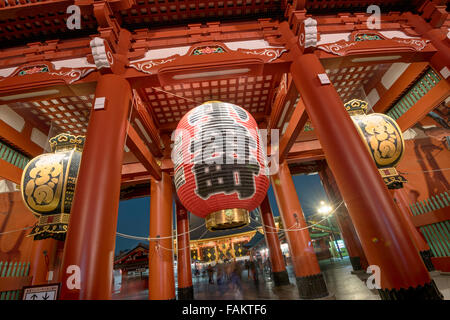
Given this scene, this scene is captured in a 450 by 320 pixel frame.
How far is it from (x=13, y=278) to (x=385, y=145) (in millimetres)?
8262

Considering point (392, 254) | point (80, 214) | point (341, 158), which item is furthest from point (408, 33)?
point (80, 214)

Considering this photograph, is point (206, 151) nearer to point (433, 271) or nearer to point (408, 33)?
point (408, 33)

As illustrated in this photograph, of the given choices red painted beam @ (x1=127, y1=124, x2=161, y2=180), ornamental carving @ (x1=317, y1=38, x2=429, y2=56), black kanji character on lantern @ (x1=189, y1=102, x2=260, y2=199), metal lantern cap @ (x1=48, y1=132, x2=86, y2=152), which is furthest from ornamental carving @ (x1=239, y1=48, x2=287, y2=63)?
metal lantern cap @ (x1=48, y1=132, x2=86, y2=152)

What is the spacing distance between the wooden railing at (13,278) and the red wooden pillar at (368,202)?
6.94 m

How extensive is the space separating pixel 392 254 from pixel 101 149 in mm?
3682

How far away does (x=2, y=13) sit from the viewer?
11.7ft

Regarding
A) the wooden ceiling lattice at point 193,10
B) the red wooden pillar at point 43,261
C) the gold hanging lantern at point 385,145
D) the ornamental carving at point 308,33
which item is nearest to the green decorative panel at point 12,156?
the red wooden pillar at point 43,261

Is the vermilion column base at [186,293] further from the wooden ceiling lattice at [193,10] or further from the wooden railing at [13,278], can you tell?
the wooden ceiling lattice at [193,10]

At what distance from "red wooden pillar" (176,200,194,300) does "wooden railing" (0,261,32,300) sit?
4.08 m

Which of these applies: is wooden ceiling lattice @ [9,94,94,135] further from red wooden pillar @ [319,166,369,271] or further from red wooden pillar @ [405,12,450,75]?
red wooden pillar @ [319,166,369,271]

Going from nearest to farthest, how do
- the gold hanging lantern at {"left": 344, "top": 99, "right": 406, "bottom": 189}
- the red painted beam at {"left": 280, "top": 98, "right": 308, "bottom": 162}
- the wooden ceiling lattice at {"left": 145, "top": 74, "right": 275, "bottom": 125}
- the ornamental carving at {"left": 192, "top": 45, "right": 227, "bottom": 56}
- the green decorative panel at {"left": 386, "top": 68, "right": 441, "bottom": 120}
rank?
the gold hanging lantern at {"left": 344, "top": 99, "right": 406, "bottom": 189}, the ornamental carving at {"left": 192, "top": 45, "right": 227, "bottom": 56}, the red painted beam at {"left": 280, "top": 98, "right": 308, "bottom": 162}, the green decorative panel at {"left": 386, "top": 68, "right": 441, "bottom": 120}, the wooden ceiling lattice at {"left": 145, "top": 74, "right": 275, "bottom": 125}

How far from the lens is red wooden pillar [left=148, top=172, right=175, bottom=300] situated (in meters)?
4.84

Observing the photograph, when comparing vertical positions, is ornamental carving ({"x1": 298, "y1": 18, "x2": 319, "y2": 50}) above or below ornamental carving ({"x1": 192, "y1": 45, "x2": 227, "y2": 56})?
below

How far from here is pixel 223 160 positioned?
1876mm
